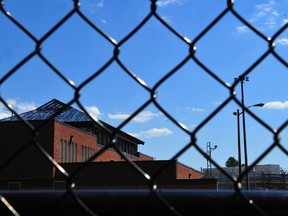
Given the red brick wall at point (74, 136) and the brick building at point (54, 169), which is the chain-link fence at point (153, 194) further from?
the red brick wall at point (74, 136)

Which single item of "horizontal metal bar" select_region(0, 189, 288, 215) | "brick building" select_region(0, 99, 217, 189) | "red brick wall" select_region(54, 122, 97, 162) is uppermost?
"red brick wall" select_region(54, 122, 97, 162)

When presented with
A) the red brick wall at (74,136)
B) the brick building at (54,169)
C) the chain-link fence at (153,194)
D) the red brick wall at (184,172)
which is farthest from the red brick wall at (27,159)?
the chain-link fence at (153,194)

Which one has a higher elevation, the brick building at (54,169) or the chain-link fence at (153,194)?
the brick building at (54,169)

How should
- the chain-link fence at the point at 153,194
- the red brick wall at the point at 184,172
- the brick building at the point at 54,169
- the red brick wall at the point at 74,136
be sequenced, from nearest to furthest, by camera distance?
the chain-link fence at the point at 153,194 < the brick building at the point at 54,169 < the red brick wall at the point at 74,136 < the red brick wall at the point at 184,172

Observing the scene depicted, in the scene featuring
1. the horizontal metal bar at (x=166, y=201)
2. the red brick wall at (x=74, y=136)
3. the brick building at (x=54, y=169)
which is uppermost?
the red brick wall at (x=74, y=136)

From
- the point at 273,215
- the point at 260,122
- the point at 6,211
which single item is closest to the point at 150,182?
the point at 260,122

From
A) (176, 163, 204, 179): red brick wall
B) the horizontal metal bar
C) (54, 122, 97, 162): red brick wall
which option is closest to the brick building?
(54, 122, 97, 162): red brick wall

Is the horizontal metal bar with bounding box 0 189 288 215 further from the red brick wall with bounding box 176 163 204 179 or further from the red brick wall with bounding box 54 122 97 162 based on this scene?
the red brick wall with bounding box 176 163 204 179

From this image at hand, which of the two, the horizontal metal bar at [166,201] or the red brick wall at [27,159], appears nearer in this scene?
the horizontal metal bar at [166,201]

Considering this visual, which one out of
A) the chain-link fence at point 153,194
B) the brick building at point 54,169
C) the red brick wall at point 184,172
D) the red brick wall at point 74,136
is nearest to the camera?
the chain-link fence at point 153,194

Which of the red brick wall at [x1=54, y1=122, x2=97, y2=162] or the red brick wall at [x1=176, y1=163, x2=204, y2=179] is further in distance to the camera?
the red brick wall at [x1=176, y1=163, x2=204, y2=179]

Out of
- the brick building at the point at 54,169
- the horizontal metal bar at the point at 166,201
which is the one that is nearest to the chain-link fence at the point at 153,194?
the horizontal metal bar at the point at 166,201

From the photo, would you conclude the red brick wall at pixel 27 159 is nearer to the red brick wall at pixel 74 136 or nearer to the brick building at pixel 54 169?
the brick building at pixel 54 169

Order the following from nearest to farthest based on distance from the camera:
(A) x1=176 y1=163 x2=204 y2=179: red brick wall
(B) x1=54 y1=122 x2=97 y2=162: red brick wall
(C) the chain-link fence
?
1. (C) the chain-link fence
2. (B) x1=54 y1=122 x2=97 y2=162: red brick wall
3. (A) x1=176 y1=163 x2=204 y2=179: red brick wall
